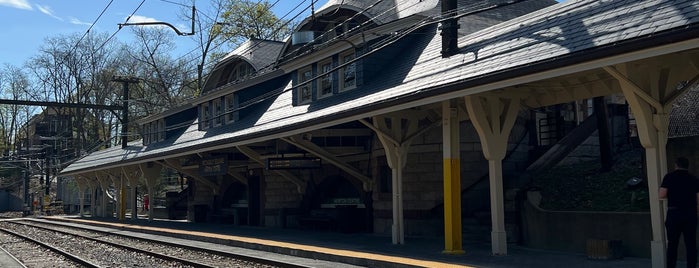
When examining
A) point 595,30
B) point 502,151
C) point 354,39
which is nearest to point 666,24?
point 595,30

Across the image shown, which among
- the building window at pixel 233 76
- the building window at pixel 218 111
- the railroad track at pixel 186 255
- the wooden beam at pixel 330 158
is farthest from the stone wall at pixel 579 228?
the building window at pixel 233 76

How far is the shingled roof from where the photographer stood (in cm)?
870

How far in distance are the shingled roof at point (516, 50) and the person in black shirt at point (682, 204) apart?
1.73 meters

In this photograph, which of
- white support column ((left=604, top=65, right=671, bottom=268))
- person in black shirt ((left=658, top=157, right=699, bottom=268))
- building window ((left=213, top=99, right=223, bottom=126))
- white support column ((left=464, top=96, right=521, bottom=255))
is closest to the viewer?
person in black shirt ((left=658, top=157, right=699, bottom=268))

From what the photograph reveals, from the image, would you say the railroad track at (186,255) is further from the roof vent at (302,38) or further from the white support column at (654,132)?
the roof vent at (302,38)

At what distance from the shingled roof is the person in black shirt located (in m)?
1.73

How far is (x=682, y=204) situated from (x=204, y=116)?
23.7m

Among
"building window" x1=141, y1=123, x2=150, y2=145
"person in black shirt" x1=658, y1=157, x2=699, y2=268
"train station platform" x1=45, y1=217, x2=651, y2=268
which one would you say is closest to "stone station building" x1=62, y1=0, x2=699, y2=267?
"train station platform" x1=45, y1=217, x2=651, y2=268

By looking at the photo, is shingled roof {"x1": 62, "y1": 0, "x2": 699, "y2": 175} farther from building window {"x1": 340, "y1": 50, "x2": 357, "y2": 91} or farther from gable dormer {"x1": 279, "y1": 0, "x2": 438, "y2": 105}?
gable dormer {"x1": 279, "y1": 0, "x2": 438, "y2": 105}

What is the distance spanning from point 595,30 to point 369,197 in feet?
35.6

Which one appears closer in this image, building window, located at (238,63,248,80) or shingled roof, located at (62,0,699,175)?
shingled roof, located at (62,0,699,175)

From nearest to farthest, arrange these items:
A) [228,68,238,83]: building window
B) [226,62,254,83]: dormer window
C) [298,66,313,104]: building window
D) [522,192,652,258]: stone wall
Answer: [522,192,652,258]: stone wall < [298,66,313,104]: building window < [226,62,254,83]: dormer window < [228,68,238,83]: building window

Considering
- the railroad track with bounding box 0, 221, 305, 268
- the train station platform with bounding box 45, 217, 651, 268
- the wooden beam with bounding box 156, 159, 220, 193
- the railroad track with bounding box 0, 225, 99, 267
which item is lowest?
the railroad track with bounding box 0, 225, 99, 267

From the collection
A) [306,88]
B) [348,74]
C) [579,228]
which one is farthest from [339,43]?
[579,228]
